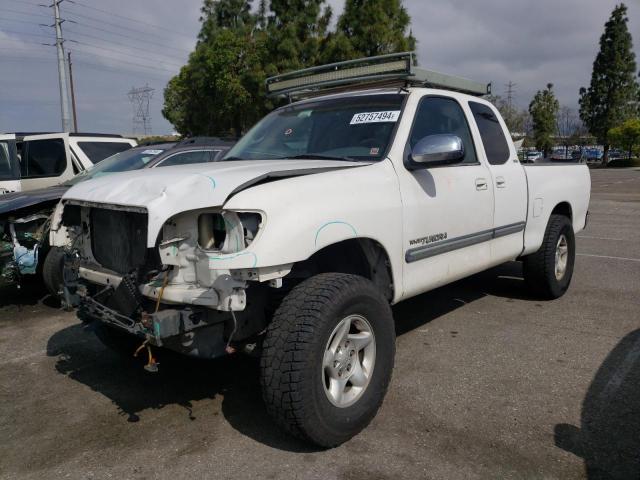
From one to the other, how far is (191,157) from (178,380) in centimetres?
441

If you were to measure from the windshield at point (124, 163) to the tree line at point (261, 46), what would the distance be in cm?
1234

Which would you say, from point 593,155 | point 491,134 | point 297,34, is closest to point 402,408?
point 491,134

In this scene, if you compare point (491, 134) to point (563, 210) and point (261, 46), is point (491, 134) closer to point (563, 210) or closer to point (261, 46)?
point (563, 210)

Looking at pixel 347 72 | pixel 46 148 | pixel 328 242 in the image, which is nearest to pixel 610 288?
pixel 347 72

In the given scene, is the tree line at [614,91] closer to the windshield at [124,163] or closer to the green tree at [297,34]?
the green tree at [297,34]

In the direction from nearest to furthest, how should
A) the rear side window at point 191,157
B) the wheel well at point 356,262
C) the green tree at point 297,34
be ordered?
the wheel well at point 356,262 → the rear side window at point 191,157 → the green tree at point 297,34

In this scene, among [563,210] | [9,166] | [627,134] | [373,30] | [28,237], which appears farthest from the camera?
[627,134]

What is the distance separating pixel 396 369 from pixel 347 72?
7.73 ft

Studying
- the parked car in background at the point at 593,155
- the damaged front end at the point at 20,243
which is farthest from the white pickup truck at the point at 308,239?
the parked car in background at the point at 593,155

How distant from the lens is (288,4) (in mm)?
21359

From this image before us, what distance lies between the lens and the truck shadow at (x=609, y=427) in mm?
2770

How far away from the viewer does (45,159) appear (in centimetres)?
960

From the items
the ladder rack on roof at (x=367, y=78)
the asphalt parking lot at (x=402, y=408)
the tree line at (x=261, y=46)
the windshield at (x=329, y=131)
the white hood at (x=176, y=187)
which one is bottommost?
the asphalt parking lot at (x=402, y=408)

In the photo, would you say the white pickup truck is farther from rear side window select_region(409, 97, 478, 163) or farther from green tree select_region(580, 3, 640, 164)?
green tree select_region(580, 3, 640, 164)
